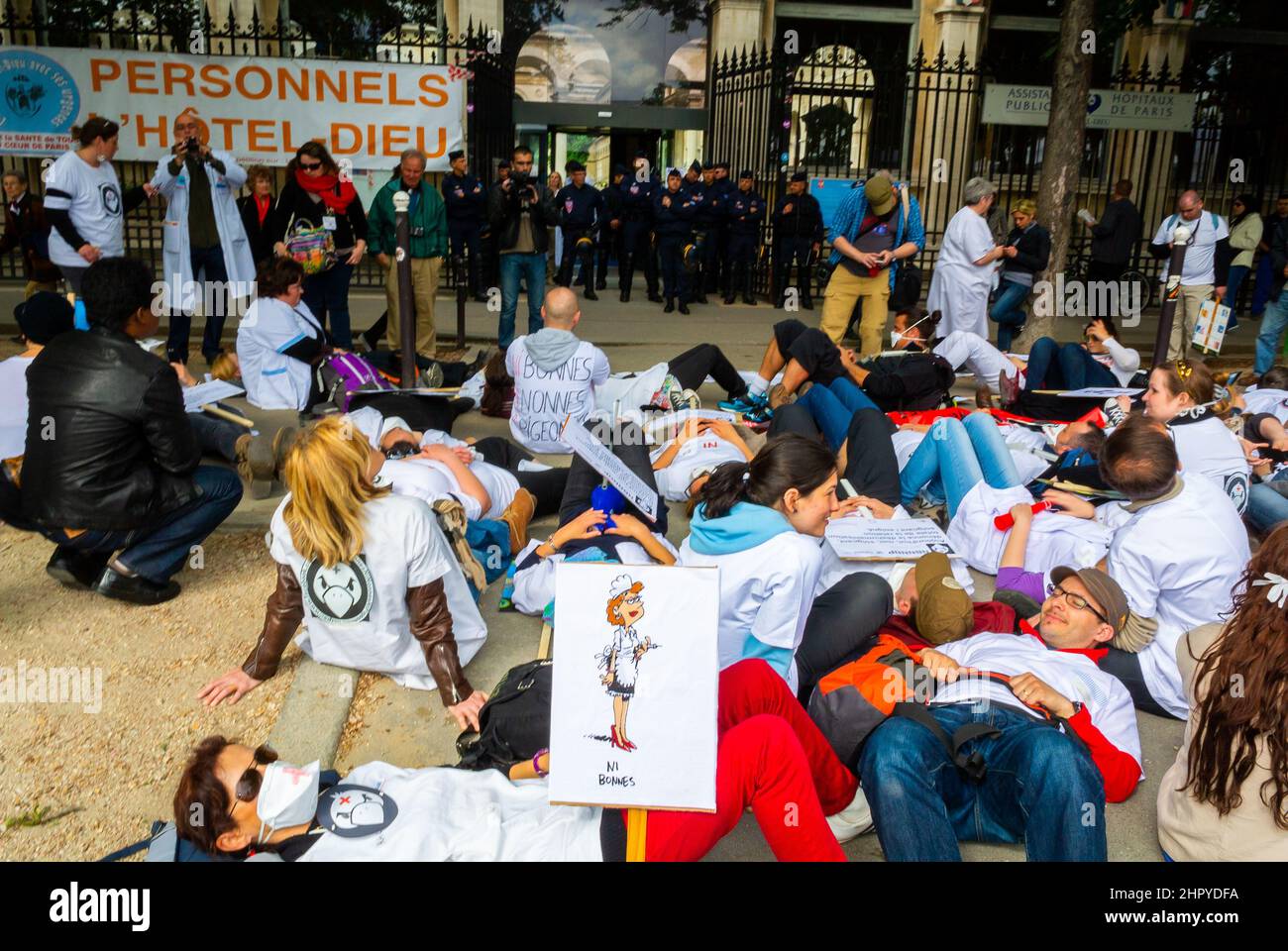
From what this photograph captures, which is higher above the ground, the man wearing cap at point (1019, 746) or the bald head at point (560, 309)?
the bald head at point (560, 309)

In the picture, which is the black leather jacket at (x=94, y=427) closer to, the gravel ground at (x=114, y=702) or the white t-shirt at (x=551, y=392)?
the gravel ground at (x=114, y=702)

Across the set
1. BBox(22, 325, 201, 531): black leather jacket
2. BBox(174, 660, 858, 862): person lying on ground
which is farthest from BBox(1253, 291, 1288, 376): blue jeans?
BBox(22, 325, 201, 531): black leather jacket

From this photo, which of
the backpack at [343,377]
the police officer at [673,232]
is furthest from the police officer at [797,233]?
the backpack at [343,377]

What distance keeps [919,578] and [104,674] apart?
3.25m

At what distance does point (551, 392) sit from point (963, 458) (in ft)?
8.23

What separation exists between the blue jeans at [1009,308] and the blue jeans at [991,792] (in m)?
7.88

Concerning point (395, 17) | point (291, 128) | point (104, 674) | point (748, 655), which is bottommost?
point (104, 674)

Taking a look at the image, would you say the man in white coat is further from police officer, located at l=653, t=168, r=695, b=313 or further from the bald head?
police officer, located at l=653, t=168, r=695, b=313

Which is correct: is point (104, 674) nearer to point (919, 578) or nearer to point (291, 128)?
point (919, 578)

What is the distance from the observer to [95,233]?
780 cm

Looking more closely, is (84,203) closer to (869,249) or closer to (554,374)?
(554,374)

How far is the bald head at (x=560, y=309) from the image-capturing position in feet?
20.8

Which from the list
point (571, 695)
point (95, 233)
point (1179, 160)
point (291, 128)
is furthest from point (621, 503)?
point (1179, 160)

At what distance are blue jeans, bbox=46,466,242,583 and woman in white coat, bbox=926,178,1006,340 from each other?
6408 millimetres
